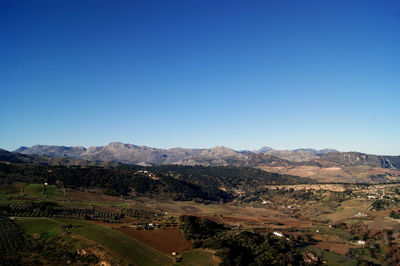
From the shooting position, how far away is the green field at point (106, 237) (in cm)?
5828

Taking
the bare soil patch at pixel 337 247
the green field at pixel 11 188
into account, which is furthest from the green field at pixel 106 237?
the green field at pixel 11 188

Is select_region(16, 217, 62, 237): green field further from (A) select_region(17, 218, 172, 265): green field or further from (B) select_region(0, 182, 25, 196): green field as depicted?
(B) select_region(0, 182, 25, 196): green field

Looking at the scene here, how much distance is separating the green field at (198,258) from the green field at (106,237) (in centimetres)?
366

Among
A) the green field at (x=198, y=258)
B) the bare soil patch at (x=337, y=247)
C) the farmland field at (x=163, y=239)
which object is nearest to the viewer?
the green field at (x=198, y=258)

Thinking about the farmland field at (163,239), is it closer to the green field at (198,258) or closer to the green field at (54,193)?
the green field at (198,258)

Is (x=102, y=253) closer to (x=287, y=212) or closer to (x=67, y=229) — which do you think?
(x=67, y=229)

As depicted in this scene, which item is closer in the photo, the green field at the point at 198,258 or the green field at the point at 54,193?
the green field at the point at 198,258

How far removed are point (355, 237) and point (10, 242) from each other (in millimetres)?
99439

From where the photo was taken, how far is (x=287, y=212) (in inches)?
6462

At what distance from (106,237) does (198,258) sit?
2382 cm

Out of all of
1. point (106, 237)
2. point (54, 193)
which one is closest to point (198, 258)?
Result: point (106, 237)

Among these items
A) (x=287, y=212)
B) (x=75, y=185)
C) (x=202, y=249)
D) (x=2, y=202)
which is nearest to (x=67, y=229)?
(x=202, y=249)

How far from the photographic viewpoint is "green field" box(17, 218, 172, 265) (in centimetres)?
5828

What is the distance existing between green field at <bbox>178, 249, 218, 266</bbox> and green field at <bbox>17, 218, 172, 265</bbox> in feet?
12.0
